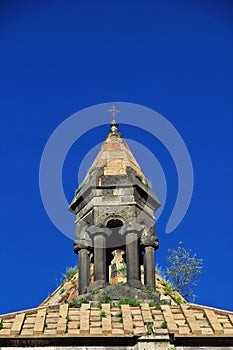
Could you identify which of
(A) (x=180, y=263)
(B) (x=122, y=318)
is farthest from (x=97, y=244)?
(A) (x=180, y=263)

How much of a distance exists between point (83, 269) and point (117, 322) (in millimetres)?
3272

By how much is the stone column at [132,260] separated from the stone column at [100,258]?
0.53 metres

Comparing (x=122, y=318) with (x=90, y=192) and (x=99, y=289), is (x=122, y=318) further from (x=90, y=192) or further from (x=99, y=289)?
(x=90, y=192)

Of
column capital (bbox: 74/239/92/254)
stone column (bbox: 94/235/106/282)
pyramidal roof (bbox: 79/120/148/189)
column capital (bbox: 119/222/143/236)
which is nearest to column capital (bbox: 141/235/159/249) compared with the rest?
column capital (bbox: 119/222/143/236)

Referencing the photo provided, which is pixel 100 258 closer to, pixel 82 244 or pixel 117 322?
pixel 82 244

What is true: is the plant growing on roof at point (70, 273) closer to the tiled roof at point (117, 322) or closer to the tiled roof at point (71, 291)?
the tiled roof at point (71, 291)

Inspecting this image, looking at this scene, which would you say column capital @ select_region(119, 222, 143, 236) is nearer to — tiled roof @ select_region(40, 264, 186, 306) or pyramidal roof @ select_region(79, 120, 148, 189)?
pyramidal roof @ select_region(79, 120, 148, 189)

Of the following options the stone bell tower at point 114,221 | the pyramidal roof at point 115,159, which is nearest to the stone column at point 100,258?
the stone bell tower at point 114,221

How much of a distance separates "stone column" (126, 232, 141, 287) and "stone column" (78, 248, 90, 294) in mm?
990

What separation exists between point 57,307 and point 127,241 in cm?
281

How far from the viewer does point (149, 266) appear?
15211mm

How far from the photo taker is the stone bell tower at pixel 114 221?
14867mm

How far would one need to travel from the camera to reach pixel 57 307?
12797mm

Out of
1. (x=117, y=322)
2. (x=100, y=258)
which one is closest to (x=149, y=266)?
(x=100, y=258)
